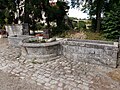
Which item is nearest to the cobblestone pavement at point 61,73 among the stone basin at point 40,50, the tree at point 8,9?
the stone basin at point 40,50

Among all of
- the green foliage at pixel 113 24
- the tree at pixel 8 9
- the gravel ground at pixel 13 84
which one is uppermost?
the tree at pixel 8 9

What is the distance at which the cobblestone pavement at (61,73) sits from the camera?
4797mm

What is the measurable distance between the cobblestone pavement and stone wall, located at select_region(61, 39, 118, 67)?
0.23 metres

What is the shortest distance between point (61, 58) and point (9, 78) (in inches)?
102

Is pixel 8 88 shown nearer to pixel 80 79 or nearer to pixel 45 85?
pixel 45 85

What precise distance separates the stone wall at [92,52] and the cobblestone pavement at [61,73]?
232mm

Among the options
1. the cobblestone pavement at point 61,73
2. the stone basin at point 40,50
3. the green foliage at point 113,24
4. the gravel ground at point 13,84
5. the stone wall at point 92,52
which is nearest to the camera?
the gravel ground at point 13,84

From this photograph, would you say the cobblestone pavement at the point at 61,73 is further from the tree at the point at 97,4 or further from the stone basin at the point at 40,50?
the tree at the point at 97,4

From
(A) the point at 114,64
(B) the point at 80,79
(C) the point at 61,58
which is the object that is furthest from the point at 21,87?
(A) the point at 114,64

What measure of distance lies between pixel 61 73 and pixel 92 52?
1.69 meters

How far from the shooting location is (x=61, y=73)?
18.3 feet

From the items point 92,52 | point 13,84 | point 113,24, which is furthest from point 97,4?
point 13,84

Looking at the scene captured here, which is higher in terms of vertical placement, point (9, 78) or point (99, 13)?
point (99, 13)

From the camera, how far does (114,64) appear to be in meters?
6.04
